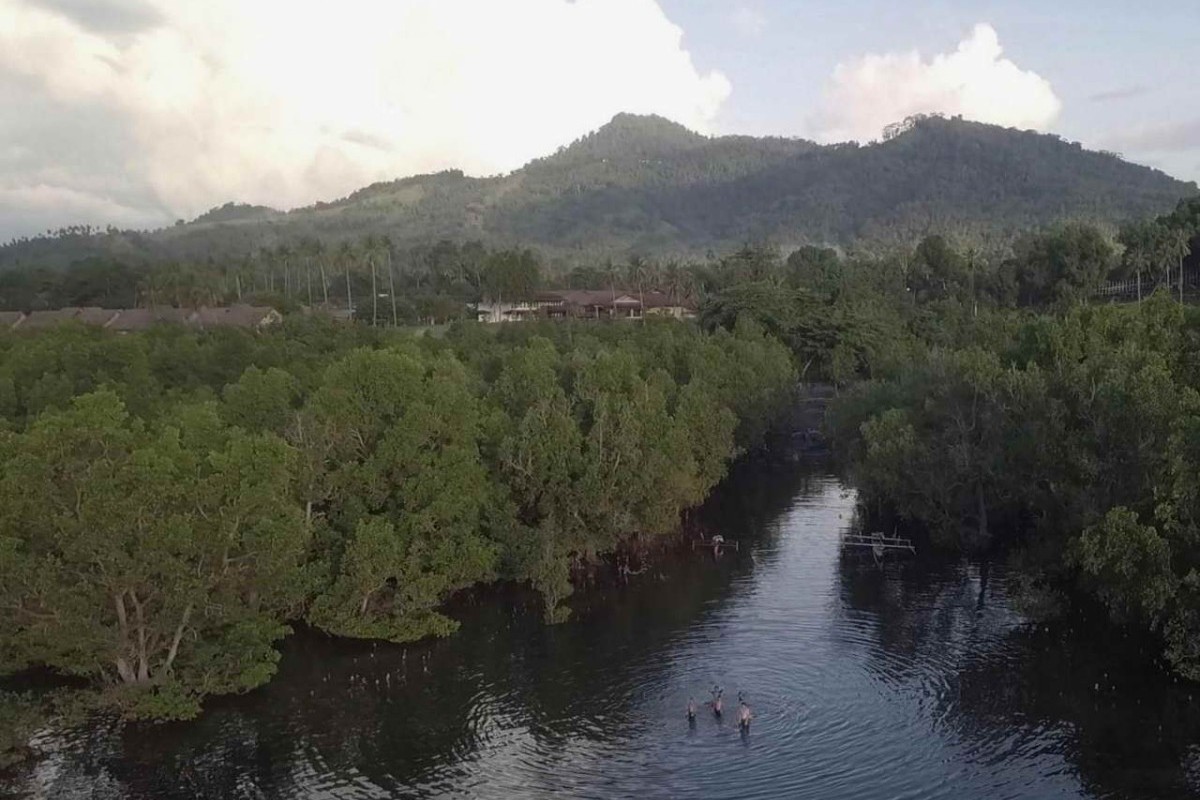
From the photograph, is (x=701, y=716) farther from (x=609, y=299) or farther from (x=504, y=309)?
(x=609, y=299)

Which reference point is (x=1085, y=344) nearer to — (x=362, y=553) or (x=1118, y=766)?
(x=1118, y=766)

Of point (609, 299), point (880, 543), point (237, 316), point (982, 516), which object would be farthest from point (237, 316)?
point (982, 516)

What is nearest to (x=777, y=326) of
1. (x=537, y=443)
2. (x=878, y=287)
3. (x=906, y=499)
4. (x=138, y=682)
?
(x=878, y=287)

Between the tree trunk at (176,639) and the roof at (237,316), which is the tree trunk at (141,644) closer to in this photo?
the tree trunk at (176,639)

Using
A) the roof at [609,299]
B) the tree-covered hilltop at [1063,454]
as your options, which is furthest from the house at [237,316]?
the tree-covered hilltop at [1063,454]

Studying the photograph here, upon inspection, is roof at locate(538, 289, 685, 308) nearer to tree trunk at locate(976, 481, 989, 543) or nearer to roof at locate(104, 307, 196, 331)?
roof at locate(104, 307, 196, 331)

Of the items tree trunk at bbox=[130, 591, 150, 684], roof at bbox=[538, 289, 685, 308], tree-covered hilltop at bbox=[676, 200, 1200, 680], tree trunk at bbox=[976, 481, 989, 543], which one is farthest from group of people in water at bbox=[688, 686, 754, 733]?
roof at bbox=[538, 289, 685, 308]
